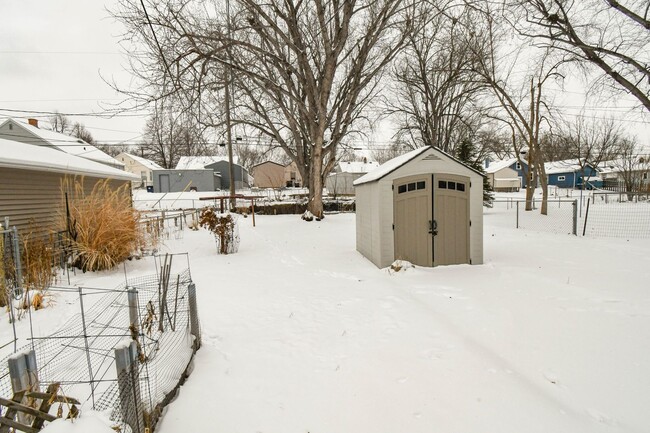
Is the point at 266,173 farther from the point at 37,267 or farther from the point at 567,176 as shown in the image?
the point at 37,267

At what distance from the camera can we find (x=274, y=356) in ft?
11.6

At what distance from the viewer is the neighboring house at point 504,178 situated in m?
47.6

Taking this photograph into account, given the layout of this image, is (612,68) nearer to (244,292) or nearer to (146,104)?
(244,292)

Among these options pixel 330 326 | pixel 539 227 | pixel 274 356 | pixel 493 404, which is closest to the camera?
pixel 493 404

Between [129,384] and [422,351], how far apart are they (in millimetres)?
2750

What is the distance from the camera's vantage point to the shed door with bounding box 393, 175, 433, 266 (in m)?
7.11

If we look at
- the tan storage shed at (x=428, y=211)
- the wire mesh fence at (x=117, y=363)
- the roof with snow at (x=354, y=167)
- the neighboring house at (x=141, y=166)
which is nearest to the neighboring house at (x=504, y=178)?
the roof with snow at (x=354, y=167)

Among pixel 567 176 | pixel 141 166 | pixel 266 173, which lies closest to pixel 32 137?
pixel 141 166

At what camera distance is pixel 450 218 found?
7.21 meters

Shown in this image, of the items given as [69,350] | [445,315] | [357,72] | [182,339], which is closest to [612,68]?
[357,72]

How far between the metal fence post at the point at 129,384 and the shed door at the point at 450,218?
6209 mm

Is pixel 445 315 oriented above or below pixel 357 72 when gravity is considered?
below

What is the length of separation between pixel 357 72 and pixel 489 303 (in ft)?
42.4

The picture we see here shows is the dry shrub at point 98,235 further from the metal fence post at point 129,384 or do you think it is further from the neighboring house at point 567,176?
the neighboring house at point 567,176
